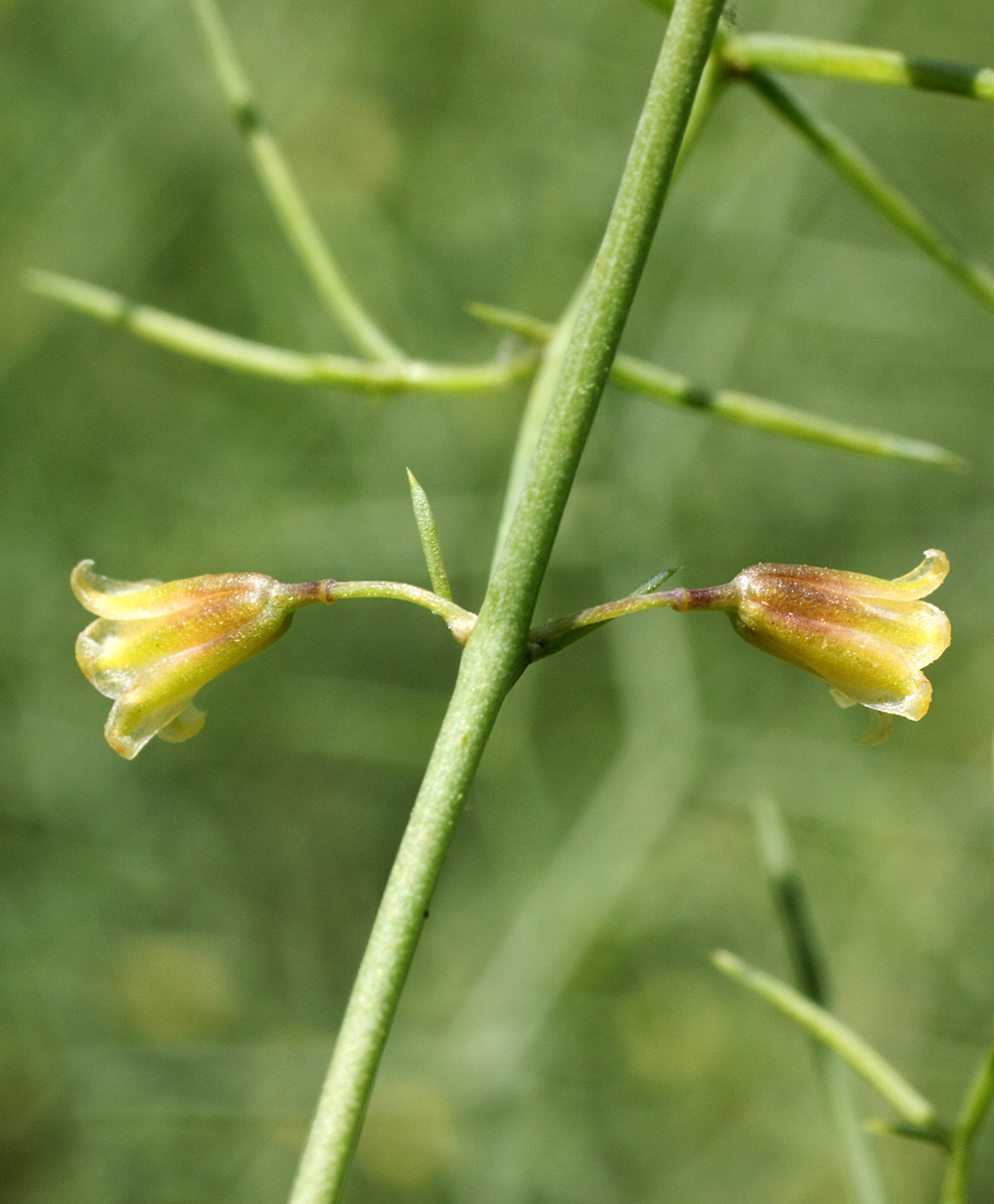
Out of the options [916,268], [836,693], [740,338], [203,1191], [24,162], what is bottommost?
[203,1191]

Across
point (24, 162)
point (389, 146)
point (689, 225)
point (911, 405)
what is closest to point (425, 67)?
point (389, 146)

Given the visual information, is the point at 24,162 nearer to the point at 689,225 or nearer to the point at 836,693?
the point at 689,225

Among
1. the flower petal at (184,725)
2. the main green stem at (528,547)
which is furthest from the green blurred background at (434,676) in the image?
the main green stem at (528,547)

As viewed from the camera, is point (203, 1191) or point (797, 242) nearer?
point (203, 1191)

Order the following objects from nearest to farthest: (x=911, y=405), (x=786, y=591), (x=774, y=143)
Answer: (x=786, y=591)
(x=774, y=143)
(x=911, y=405)

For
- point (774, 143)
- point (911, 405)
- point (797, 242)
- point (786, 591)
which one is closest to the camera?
point (786, 591)
